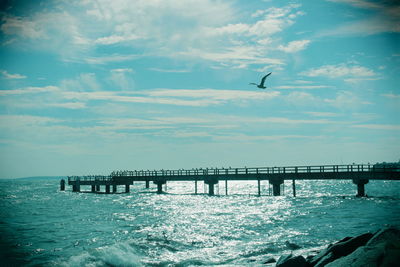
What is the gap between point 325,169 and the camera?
39188 mm

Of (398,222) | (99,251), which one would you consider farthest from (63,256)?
(398,222)

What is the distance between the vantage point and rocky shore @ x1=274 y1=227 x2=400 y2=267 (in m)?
8.88

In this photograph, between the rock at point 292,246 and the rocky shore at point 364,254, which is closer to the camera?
the rocky shore at point 364,254

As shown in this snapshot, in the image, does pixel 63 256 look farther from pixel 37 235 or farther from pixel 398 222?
pixel 398 222

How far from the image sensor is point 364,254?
9656 mm

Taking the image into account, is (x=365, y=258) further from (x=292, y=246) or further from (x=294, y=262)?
(x=292, y=246)

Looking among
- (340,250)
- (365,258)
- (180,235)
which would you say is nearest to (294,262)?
(340,250)

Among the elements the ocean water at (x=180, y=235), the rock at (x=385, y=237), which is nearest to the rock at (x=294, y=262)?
the rock at (x=385, y=237)

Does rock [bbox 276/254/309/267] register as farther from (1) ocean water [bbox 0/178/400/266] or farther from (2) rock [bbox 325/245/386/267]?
(1) ocean water [bbox 0/178/400/266]

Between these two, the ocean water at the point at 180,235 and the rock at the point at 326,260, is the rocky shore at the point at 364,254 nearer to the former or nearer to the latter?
the rock at the point at 326,260

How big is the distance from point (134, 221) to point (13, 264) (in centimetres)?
1360

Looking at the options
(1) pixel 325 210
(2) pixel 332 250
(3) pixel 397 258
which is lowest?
(1) pixel 325 210

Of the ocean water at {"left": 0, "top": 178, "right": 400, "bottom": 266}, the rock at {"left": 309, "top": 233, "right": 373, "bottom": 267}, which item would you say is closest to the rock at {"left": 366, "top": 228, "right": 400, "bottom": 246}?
the rock at {"left": 309, "top": 233, "right": 373, "bottom": 267}

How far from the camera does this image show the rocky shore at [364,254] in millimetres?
8883
